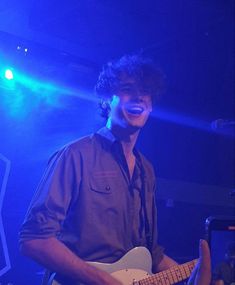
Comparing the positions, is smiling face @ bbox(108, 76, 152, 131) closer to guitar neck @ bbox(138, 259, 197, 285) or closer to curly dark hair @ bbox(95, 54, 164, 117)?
curly dark hair @ bbox(95, 54, 164, 117)

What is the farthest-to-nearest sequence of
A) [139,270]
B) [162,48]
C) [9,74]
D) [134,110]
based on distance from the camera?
[162,48], [9,74], [134,110], [139,270]

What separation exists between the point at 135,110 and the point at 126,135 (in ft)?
0.49

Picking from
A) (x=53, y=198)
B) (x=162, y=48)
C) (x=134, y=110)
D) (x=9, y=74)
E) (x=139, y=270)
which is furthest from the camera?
(x=162, y=48)

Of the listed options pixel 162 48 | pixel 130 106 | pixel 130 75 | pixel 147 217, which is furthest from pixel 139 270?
pixel 162 48

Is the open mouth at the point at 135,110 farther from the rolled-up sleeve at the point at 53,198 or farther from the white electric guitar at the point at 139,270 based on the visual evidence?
the white electric guitar at the point at 139,270

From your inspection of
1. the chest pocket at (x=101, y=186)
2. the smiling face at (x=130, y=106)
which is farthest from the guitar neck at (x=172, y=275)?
the smiling face at (x=130, y=106)

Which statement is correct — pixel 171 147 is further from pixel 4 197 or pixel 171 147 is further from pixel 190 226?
pixel 4 197

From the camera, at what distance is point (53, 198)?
168 cm

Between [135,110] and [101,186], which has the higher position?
[135,110]

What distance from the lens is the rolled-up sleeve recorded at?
1.64 m

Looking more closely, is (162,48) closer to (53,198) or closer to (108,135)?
(108,135)

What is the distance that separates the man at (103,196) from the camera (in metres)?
1.63

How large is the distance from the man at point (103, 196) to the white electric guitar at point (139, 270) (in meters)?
0.04

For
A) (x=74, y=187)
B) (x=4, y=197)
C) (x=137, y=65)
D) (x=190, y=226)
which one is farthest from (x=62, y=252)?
(x=190, y=226)
